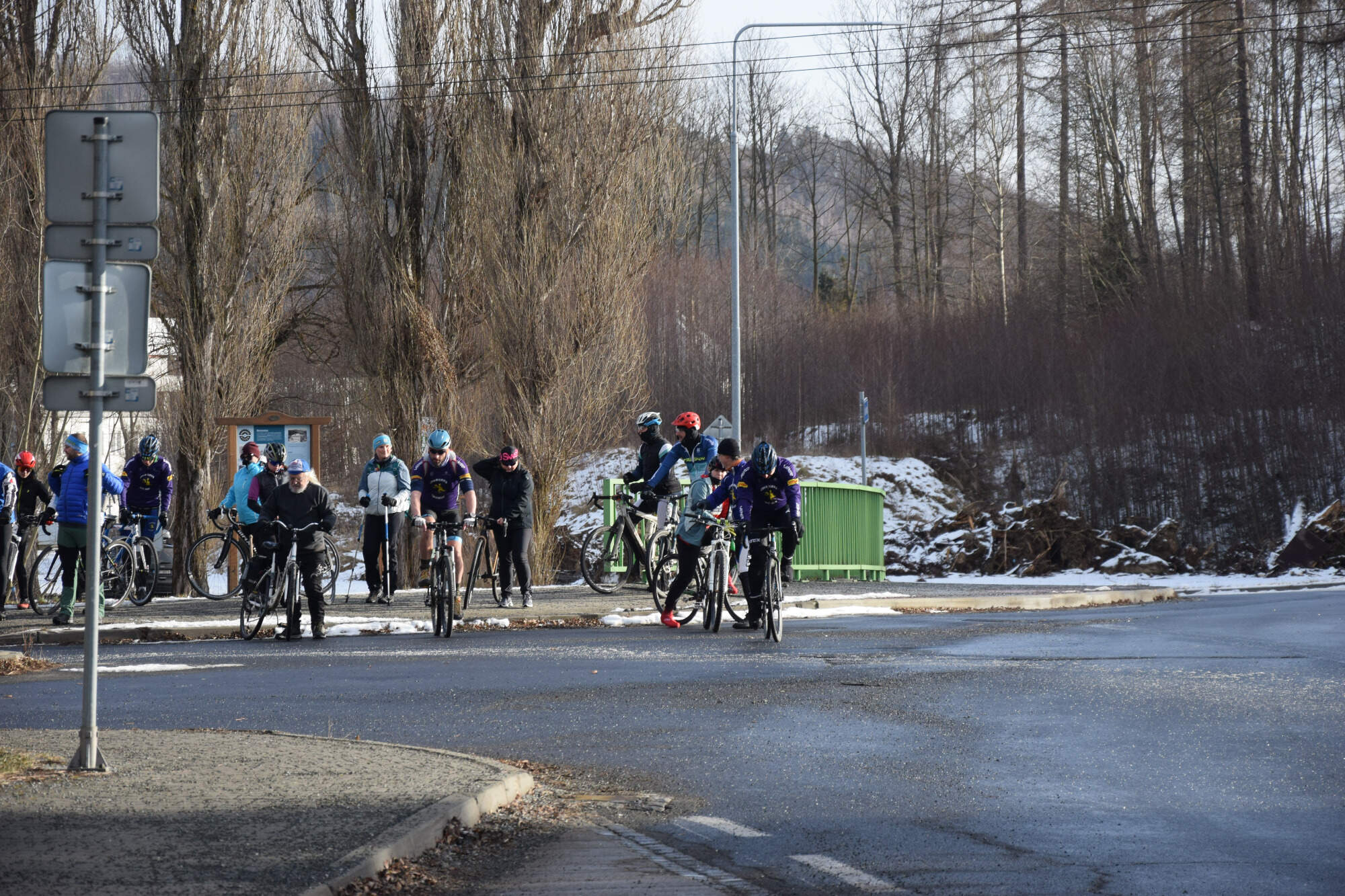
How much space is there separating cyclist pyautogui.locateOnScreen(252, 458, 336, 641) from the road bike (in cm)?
352

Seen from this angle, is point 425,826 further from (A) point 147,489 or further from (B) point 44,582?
(B) point 44,582

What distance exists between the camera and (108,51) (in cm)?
2308

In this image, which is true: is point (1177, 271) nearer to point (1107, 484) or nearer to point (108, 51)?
point (1107, 484)

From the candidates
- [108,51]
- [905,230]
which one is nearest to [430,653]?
[108,51]

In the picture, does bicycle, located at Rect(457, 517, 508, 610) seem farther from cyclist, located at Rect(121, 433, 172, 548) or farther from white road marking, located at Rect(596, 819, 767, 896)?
white road marking, located at Rect(596, 819, 767, 896)

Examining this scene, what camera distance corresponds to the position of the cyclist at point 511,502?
1641 cm

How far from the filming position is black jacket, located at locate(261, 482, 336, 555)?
14.4m

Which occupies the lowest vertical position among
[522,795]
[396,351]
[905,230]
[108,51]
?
[522,795]

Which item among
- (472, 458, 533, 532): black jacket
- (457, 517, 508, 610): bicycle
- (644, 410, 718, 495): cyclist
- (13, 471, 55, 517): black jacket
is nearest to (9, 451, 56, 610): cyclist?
(13, 471, 55, 517): black jacket

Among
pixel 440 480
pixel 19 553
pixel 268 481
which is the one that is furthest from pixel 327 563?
pixel 19 553

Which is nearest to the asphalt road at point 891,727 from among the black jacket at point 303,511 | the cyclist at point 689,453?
the black jacket at point 303,511

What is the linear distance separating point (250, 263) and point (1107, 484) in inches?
804

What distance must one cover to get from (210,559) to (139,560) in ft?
9.35

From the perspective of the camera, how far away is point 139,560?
18.2m
